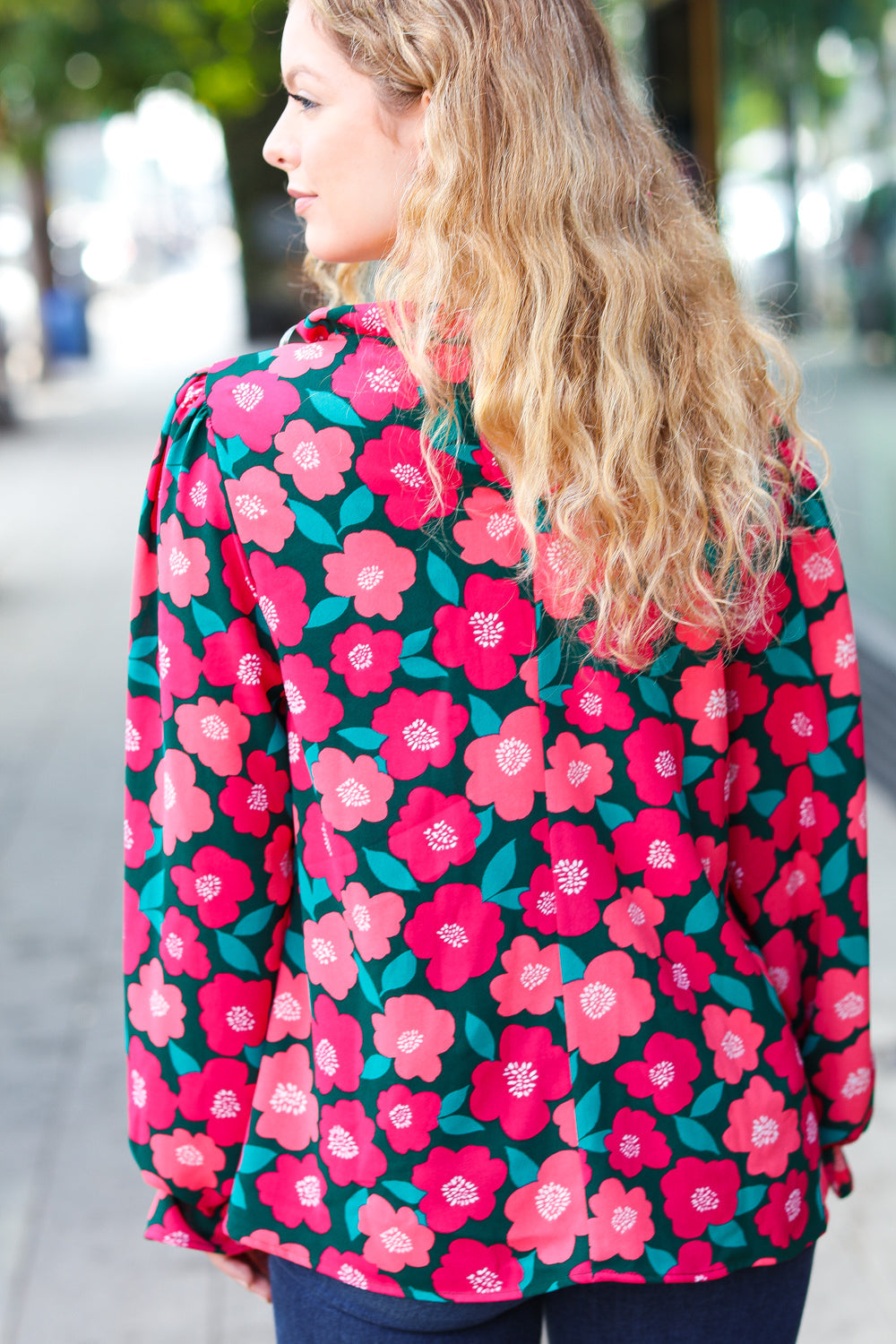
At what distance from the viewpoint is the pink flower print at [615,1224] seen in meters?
1.15

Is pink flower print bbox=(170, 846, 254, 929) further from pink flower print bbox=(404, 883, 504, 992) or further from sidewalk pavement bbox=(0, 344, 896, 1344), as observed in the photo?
sidewalk pavement bbox=(0, 344, 896, 1344)

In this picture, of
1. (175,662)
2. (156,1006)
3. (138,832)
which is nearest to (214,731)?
(175,662)

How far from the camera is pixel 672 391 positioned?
1213 mm

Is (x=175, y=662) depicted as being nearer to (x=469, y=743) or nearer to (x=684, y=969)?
(x=469, y=743)

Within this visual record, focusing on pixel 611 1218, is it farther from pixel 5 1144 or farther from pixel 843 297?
Result: pixel 843 297

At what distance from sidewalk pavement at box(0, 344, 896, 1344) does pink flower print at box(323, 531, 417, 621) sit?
197cm

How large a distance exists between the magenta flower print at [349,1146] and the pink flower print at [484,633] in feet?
1.25

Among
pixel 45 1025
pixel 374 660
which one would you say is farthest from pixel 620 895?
pixel 45 1025

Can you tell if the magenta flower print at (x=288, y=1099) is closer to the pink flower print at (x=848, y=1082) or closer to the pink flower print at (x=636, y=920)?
the pink flower print at (x=636, y=920)

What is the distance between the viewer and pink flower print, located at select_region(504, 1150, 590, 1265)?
116 centimetres

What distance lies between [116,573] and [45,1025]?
5.71 meters

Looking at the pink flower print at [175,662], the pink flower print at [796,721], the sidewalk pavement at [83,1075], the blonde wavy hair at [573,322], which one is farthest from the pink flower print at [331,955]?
the sidewalk pavement at [83,1075]

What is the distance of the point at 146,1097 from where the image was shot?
126cm

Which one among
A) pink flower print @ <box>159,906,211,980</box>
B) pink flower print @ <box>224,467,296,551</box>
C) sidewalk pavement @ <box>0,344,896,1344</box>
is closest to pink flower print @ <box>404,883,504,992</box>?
pink flower print @ <box>159,906,211,980</box>
